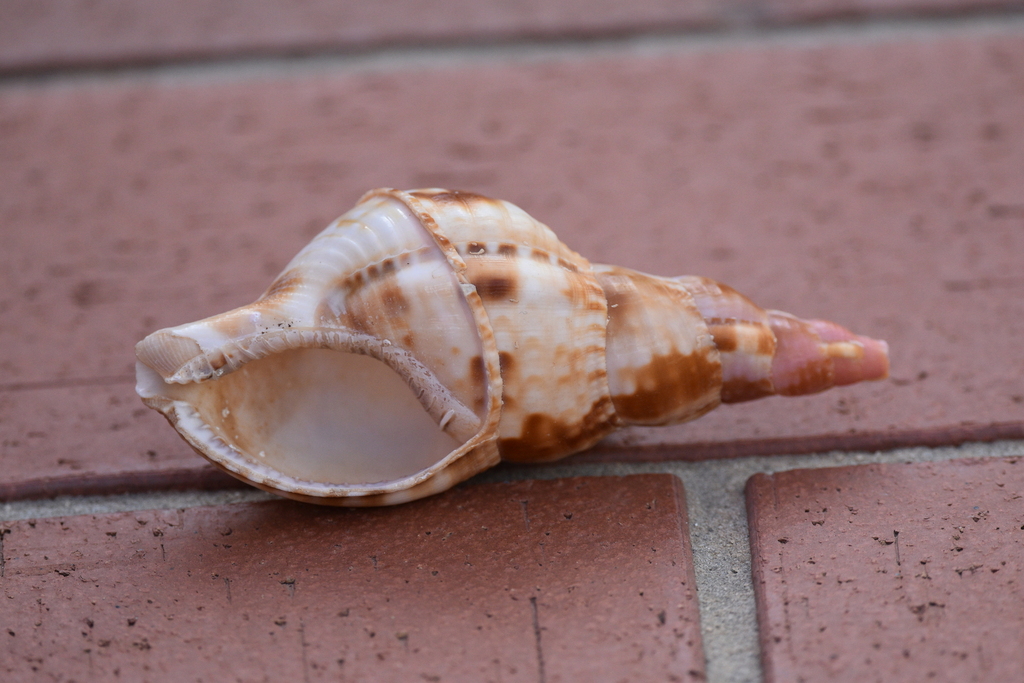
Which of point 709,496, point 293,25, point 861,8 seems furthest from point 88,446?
point 861,8

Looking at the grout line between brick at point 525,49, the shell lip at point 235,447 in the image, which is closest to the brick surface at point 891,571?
the shell lip at point 235,447

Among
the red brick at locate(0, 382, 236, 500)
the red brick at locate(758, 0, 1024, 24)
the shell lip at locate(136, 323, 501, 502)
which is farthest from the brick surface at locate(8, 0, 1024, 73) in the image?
the shell lip at locate(136, 323, 501, 502)

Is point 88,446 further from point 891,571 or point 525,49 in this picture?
point 525,49

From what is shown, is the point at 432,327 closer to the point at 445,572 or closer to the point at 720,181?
the point at 445,572

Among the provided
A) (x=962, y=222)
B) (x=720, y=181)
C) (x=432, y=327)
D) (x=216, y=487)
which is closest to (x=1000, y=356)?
(x=962, y=222)

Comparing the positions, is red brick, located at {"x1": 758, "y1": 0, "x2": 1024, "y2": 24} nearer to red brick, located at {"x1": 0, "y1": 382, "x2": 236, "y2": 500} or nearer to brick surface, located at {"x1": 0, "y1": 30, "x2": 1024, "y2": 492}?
brick surface, located at {"x1": 0, "y1": 30, "x2": 1024, "y2": 492}

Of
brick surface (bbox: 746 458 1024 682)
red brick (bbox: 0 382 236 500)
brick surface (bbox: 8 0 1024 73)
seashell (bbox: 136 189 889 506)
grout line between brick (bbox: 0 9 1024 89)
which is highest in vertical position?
brick surface (bbox: 8 0 1024 73)

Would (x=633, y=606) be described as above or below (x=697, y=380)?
below
